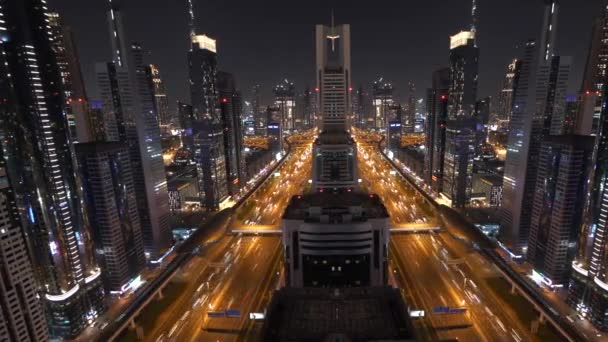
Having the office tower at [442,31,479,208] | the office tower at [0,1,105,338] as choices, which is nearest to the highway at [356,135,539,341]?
the office tower at [442,31,479,208]

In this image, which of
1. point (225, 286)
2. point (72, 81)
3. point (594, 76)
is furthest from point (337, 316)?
point (594, 76)

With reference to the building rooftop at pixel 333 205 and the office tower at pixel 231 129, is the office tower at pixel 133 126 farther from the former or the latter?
the office tower at pixel 231 129

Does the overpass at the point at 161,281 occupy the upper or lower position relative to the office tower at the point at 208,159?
lower

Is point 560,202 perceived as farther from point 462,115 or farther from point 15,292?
point 15,292

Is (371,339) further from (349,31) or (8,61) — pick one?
(349,31)

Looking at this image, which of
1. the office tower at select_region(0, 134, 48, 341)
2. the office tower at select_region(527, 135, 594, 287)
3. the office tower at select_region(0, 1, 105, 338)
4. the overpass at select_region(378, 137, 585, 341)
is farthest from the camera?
the office tower at select_region(527, 135, 594, 287)

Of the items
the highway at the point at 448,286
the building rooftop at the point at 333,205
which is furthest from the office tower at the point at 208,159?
the highway at the point at 448,286

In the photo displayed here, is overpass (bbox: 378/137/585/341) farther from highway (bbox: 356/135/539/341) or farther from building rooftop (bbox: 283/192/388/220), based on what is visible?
building rooftop (bbox: 283/192/388/220)
